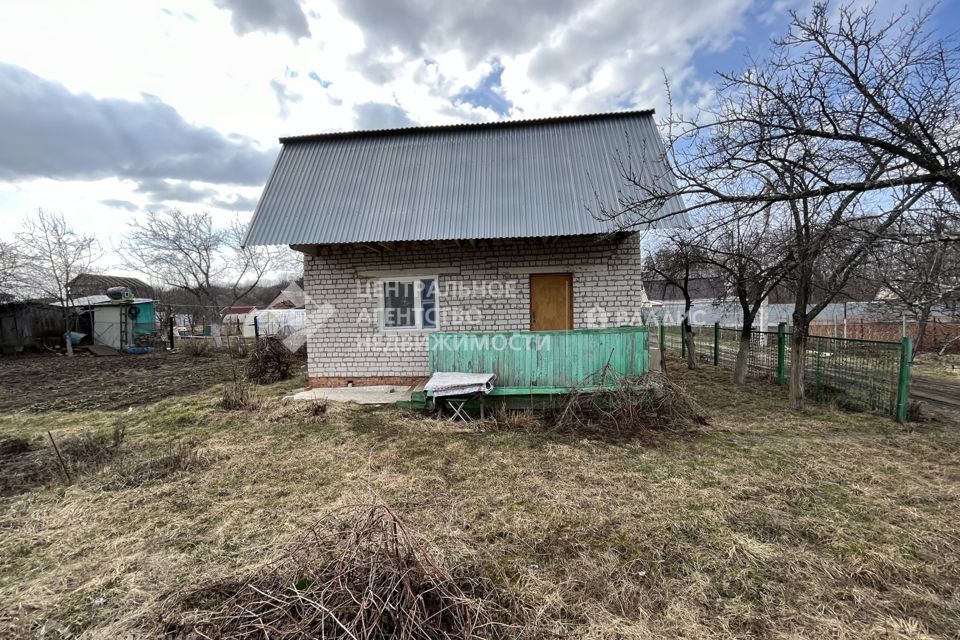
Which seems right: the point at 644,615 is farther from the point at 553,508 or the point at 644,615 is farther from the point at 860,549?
the point at 860,549

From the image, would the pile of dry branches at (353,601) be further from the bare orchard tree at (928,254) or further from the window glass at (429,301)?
the window glass at (429,301)

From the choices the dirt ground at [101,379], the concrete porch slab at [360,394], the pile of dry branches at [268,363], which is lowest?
the dirt ground at [101,379]

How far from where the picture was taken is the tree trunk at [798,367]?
642 centimetres

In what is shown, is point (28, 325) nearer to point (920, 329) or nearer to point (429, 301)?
point (429, 301)

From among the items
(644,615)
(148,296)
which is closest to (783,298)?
(644,615)

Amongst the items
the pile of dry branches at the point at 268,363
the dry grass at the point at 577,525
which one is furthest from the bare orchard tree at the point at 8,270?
the dry grass at the point at 577,525

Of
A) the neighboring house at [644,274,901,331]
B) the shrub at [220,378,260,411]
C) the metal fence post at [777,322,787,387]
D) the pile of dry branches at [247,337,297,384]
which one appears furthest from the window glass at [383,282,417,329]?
the metal fence post at [777,322,787,387]

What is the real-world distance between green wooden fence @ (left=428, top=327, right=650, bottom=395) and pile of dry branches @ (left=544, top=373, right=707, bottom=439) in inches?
8.7

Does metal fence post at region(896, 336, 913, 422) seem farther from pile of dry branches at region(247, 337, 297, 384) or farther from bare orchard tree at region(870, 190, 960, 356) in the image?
pile of dry branches at region(247, 337, 297, 384)

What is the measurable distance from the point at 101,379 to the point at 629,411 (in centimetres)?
1382

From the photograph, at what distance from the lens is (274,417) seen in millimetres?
6238

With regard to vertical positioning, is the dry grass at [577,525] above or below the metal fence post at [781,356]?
below

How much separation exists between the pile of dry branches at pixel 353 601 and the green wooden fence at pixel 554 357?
386 cm

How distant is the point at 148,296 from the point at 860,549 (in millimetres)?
41149
